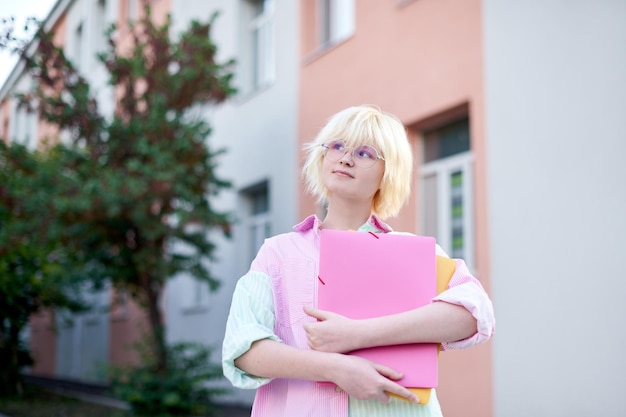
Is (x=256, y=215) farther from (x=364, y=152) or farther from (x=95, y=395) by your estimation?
(x=364, y=152)

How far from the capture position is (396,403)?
5.76ft

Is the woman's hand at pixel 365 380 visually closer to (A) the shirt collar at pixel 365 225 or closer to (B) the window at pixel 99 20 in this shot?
(A) the shirt collar at pixel 365 225

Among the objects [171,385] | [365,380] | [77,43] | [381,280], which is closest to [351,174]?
[381,280]

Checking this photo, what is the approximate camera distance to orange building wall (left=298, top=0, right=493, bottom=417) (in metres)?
7.15

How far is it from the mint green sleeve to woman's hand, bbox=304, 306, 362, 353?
0.12m

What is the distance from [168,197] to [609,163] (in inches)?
205

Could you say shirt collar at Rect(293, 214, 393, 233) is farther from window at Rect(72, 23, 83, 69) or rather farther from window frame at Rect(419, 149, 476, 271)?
window at Rect(72, 23, 83, 69)

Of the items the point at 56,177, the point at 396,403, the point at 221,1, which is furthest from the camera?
the point at 221,1

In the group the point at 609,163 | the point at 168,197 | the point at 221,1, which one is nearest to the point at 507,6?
the point at 609,163

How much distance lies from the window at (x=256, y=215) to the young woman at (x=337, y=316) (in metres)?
9.94

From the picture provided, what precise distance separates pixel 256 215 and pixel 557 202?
21.4 ft

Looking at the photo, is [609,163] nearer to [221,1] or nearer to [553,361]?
[553,361]

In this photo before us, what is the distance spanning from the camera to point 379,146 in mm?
1966

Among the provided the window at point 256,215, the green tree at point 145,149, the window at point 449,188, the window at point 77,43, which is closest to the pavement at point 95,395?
the green tree at point 145,149
